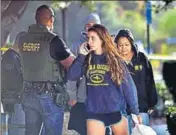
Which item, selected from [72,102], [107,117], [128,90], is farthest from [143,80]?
[107,117]

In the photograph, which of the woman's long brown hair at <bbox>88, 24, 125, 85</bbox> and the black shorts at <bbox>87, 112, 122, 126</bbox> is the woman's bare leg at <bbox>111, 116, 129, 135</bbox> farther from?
the woman's long brown hair at <bbox>88, 24, 125, 85</bbox>

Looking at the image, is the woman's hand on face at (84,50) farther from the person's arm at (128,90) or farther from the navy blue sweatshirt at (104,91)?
the person's arm at (128,90)

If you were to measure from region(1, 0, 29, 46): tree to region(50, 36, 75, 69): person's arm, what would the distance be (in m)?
4.02

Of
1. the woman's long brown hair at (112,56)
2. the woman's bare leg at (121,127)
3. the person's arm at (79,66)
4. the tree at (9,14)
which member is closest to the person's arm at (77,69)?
the person's arm at (79,66)

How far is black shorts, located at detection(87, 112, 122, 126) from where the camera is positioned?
5.48 metres

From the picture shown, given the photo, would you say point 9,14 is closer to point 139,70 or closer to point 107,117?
point 139,70

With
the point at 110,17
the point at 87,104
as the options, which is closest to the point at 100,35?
the point at 87,104

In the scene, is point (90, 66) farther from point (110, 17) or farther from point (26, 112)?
point (110, 17)

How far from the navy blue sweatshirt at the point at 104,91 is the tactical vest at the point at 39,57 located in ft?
2.09

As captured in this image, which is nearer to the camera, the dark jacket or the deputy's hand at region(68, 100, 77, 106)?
the deputy's hand at region(68, 100, 77, 106)

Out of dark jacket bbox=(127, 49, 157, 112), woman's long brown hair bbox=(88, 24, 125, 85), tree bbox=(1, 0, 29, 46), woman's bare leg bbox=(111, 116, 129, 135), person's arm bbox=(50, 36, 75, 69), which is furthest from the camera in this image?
tree bbox=(1, 0, 29, 46)

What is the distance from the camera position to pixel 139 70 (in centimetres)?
642

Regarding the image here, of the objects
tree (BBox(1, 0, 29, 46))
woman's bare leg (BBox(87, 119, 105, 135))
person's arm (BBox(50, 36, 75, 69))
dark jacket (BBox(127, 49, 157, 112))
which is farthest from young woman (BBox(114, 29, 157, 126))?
tree (BBox(1, 0, 29, 46))

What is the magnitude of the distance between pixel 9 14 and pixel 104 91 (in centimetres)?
573
